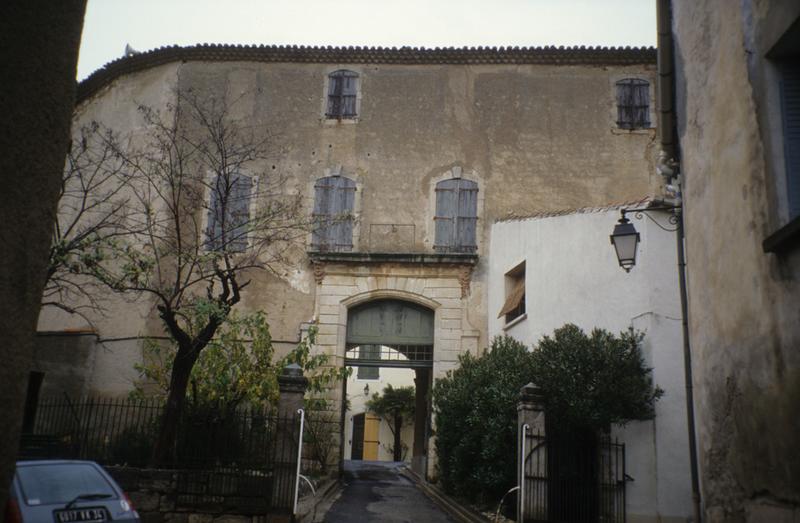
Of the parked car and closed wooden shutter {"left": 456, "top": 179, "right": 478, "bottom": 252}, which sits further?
closed wooden shutter {"left": 456, "top": 179, "right": 478, "bottom": 252}

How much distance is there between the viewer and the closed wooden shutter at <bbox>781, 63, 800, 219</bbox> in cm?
508

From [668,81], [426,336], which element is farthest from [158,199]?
[668,81]

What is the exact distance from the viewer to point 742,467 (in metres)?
5.62

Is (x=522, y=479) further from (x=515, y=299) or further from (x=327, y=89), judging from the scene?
(x=327, y=89)

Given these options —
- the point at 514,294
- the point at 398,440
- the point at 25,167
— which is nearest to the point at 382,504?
the point at 514,294

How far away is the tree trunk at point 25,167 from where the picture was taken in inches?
97.5

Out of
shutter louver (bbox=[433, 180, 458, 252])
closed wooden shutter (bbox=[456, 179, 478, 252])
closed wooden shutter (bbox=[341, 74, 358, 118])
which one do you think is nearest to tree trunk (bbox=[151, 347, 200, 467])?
shutter louver (bbox=[433, 180, 458, 252])

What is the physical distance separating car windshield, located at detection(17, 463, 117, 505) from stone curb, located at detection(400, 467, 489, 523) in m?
6.03

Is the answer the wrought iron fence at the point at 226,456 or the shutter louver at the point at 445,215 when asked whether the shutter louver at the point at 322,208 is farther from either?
the wrought iron fence at the point at 226,456

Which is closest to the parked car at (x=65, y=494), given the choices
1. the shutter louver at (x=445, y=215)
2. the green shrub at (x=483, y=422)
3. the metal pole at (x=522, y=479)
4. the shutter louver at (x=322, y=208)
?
the metal pole at (x=522, y=479)

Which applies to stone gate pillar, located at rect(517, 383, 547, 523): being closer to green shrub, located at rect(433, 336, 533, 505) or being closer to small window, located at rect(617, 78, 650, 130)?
green shrub, located at rect(433, 336, 533, 505)

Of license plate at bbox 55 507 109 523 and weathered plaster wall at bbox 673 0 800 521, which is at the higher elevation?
weathered plaster wall at bbox 673 0 800 521

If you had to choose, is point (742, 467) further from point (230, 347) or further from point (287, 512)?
point (230, 347)

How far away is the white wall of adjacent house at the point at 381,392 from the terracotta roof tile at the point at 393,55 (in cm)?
1902
